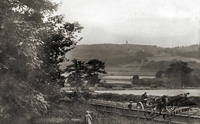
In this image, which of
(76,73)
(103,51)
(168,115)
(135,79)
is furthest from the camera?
(135,79)

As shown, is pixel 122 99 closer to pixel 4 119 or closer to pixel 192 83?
pixel 192 83

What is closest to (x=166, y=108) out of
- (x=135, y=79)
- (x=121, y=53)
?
(x=121, y=53)

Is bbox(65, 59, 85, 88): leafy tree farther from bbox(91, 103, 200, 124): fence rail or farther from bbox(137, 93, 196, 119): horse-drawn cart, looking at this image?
bbox(137, 93, 196, 119): horse-drawn cart

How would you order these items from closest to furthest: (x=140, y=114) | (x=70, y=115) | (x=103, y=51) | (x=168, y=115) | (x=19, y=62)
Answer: (x=19, y=62) → (x=168, y=115) → (x=70, y=115) → (x=140, y=114) → (x=103, y=51)

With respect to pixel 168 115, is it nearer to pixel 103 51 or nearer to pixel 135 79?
pixel 103 51

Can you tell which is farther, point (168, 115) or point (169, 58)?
point (169, 58)

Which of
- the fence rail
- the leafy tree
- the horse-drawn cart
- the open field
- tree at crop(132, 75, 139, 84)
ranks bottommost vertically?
the fence rail

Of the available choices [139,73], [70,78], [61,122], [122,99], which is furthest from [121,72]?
[61,122]

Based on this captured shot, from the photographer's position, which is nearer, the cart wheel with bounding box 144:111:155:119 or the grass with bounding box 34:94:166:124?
the grass with bounding box 34:94:166:124

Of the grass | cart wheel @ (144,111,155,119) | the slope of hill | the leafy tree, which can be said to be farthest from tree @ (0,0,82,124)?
the slope of hill

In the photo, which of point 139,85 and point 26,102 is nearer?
point 26,102

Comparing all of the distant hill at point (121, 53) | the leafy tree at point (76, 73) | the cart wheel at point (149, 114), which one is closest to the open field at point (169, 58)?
the distant hill at point (121, 53)
